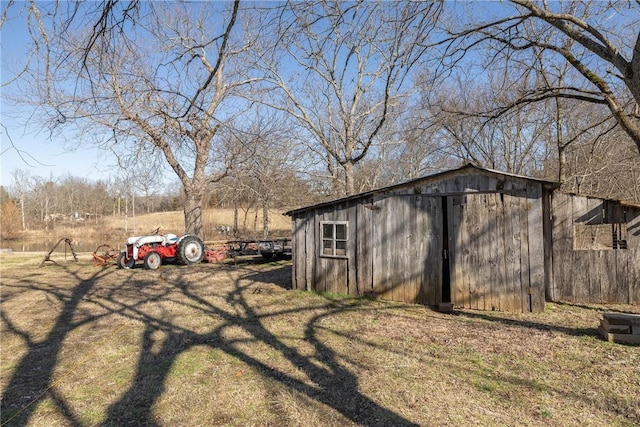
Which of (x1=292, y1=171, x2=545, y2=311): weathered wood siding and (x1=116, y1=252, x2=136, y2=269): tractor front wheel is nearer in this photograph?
(x1=292, y1=171, x2=545, y2=311): weathered wood siding

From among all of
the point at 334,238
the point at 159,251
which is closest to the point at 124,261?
the point at 159,251

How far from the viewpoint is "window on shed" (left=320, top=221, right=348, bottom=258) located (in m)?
9.76

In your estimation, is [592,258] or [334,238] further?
[334,238]

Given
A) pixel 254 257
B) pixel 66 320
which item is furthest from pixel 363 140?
pixel 66 320

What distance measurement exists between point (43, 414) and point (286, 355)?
115 inches

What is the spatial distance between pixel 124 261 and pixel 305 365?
11604mm

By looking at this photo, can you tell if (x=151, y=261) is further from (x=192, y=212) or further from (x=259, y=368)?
(x=259, y=368)

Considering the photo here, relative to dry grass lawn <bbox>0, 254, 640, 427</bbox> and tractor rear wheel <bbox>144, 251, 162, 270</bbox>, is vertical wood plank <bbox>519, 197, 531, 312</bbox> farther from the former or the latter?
tractor rear wheel <bbox>144, 251, 162, 270</bbox>

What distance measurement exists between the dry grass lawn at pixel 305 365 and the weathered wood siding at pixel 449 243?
0.52 m

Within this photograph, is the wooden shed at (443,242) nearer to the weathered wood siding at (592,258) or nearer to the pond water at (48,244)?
the weathered wood siding at (592,258)

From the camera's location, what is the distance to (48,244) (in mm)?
29047

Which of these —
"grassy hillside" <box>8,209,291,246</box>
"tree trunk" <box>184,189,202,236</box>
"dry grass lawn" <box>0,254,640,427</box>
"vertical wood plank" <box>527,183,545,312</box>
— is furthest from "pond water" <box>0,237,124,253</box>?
"vertical wood plank" <box>527,183,545,312</box>

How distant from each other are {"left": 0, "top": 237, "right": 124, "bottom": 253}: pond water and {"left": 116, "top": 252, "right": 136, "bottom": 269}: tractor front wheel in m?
12.4

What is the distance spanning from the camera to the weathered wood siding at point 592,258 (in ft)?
28.1
